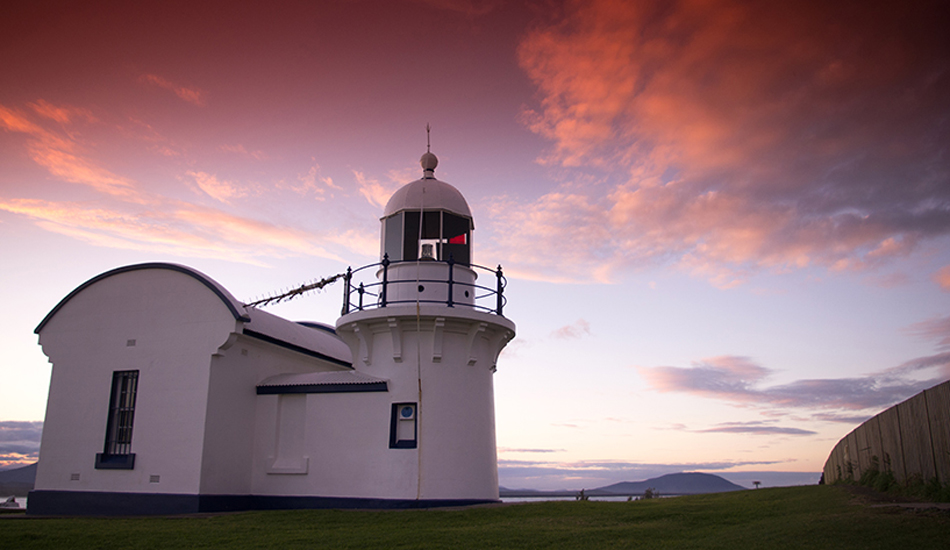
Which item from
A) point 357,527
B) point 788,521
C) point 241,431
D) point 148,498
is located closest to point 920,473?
point 788,521

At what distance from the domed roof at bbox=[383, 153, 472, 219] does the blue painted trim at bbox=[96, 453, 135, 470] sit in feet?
31.3

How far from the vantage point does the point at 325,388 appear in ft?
58.5

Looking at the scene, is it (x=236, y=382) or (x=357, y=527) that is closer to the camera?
(x=357, y=527)

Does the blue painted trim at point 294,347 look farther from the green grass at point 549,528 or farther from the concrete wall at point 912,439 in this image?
the concrete wall at point 912,439

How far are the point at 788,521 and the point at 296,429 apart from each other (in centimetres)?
1289

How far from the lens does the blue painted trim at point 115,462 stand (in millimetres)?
17344

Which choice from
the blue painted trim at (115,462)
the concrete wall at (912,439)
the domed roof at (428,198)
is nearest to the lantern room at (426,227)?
the domed roof at (428,198)

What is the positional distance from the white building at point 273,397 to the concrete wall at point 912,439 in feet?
29.4

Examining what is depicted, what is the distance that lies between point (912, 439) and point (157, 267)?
1861 cm

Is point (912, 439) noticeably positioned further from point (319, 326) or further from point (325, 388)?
point (319, 326)

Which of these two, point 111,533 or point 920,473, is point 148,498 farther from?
point 920,473

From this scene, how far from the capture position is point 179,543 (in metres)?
10.4

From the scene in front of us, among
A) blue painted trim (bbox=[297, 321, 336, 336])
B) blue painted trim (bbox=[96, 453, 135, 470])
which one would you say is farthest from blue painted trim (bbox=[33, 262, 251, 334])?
blue painted trim (bbox=[297, 321, 336, 336])

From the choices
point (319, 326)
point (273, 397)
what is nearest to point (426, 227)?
point (273, 397)
